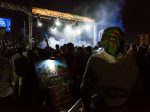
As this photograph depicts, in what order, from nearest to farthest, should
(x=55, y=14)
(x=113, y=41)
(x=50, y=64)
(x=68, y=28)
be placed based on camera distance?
(x=113, y=41) → (x=50, y=64) → (x=55, y=14) → (x=68, y=28)

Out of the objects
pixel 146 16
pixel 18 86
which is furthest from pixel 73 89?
pixel 146 16

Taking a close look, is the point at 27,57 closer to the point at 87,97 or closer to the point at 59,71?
the point at 59,71

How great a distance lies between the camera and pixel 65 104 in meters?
8.50

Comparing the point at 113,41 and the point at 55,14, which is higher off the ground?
the point at 55,14

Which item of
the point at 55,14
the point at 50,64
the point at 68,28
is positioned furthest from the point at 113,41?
the point at 68,28

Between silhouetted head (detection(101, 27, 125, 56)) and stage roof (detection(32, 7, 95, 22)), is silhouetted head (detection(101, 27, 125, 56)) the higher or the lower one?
the lower one

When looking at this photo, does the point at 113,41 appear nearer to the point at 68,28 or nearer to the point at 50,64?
the point at 50,64

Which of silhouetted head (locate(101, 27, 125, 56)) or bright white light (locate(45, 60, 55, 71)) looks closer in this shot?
silhouetted head (locate(101, 27, 125, 56))

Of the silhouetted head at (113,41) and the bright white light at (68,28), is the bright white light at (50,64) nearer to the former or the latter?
the silhouetted head at (113,41)

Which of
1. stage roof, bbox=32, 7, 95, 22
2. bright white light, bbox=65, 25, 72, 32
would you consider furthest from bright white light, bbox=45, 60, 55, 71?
bright white light, bbox=65, 25, 72, 32

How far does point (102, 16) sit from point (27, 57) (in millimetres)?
33026

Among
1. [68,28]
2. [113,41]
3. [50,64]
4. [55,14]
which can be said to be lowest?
[50,64]

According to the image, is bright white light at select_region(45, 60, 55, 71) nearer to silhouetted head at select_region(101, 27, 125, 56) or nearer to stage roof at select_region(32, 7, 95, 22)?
silhouetted head at select_region(101, 27, 125, 56)

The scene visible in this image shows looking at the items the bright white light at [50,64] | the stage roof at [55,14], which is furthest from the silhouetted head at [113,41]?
the stage roof at [55,14]
